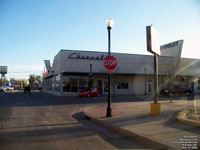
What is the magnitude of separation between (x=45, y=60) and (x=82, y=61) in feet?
72.9

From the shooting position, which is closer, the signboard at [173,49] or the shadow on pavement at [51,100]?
the shadow on pavement at [51,100]

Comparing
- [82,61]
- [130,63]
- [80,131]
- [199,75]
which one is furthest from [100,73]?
[80,131]

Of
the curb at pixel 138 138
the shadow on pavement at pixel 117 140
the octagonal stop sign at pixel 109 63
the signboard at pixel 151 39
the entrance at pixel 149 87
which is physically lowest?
the shadow on pavement at pixel 117 140

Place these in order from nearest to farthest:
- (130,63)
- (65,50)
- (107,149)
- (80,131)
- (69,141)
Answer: (107,149) < (69,141) < (80,131) < (65,50) < (130,63)

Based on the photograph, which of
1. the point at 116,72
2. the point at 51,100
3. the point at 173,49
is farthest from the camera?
the point at 173,49

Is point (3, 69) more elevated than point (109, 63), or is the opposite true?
point (3, 69)

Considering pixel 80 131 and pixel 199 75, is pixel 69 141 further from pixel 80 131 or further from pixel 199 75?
pixel 199 75

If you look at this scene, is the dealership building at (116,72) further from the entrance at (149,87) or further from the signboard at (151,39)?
the signboard at (151,39)

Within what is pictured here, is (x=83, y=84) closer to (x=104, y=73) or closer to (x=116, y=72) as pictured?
(x=104, y=73)

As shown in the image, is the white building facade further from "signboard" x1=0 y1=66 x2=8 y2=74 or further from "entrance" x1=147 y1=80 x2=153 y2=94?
"signboard" x1=0 y1=66 x2=8 y2=74

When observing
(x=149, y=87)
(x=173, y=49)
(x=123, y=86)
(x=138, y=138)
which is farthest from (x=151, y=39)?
(x=173, y=49)

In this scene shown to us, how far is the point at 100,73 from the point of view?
34188 mm

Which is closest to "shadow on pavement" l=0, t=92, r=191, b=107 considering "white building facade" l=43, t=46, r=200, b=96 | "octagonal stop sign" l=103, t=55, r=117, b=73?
"white building facade" l=43, t=46, r=200, b=96

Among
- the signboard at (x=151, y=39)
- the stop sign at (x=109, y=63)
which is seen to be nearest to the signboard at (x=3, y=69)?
the stop sign at (x=109, y=63)
